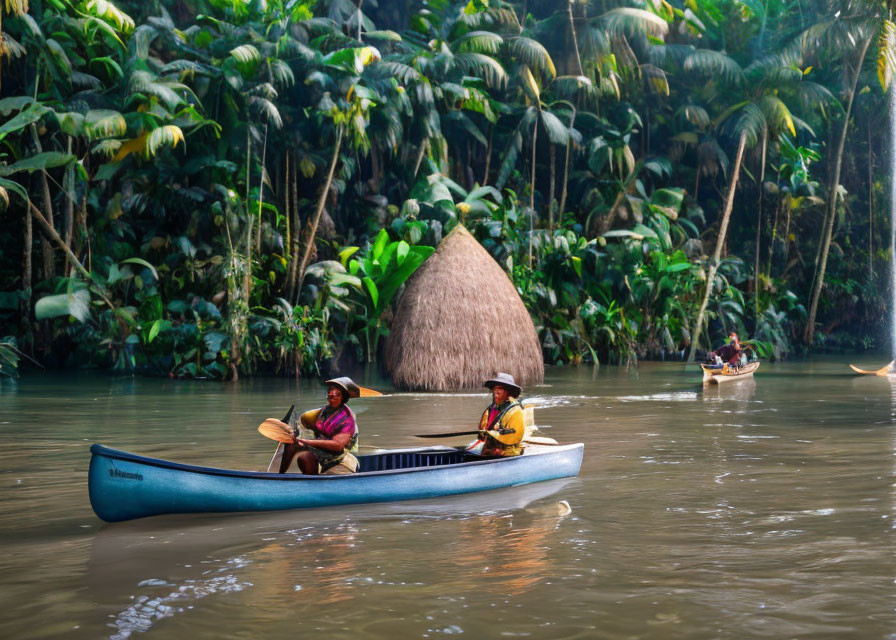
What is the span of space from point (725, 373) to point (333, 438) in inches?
506

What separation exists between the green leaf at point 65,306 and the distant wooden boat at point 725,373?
11415mm

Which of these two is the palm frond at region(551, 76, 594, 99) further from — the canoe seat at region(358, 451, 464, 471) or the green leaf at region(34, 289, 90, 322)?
the canoe seat at region(358, 451, 464, 471)

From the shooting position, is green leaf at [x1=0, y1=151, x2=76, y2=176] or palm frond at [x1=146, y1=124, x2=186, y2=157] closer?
green leaf at [x1=0, y1=151, x2=76, y2=176]

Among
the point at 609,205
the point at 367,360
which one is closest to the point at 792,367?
the point at 609,205

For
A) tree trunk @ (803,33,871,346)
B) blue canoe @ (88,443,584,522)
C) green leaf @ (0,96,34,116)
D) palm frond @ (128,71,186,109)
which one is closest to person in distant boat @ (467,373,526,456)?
blue canoe @ (88,443,584,522)

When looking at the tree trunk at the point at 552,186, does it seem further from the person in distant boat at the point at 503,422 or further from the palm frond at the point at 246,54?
the person in distant boat at the point at 503,422

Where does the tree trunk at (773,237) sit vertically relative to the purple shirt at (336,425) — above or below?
above

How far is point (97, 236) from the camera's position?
846 inches

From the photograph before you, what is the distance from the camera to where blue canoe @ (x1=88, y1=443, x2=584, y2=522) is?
6.61 m

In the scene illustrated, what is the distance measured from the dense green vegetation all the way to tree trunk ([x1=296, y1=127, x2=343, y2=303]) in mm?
74

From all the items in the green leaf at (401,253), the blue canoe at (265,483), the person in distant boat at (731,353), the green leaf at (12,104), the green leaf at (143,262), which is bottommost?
the blue canoe at (265,483)

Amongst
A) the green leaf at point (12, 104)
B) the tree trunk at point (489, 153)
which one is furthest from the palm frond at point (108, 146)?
the tree trunk at point (489, 153)

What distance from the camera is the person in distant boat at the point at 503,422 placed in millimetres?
8250

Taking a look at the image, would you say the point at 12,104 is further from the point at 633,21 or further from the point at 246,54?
the point at 633,21
